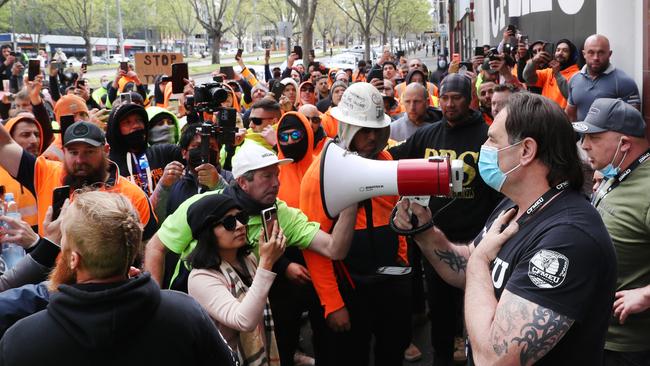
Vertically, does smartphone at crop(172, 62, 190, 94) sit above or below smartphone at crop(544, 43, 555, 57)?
below

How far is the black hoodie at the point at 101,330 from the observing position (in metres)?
1.99

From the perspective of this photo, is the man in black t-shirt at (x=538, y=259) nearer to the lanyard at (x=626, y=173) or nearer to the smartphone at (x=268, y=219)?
the lanyard at (x=626, y=173)

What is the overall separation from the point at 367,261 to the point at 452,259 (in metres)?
1.02

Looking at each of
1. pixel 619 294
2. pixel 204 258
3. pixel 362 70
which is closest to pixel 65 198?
pixel 204 258

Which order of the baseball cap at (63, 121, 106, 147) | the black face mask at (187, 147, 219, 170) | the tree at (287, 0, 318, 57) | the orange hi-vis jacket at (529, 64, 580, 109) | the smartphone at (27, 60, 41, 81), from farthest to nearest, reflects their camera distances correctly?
the tree at (287, 0, 318, 57)
the orange hi-vis jacket at (529, 64, 580, 109)
the smartphone at (27, 60, 41, 81)
the black face mask at (187, 147, 219, 170)
the baseball cap at (63, 121, 106, 147)

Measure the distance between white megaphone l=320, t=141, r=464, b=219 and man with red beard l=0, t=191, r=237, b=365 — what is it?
3.04 ft

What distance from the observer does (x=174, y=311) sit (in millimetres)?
2184

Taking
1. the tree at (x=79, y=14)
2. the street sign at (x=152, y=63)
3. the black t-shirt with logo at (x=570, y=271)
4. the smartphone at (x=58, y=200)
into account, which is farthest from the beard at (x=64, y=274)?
the tree at (x=79, y=14)

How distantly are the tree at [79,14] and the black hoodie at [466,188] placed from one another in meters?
54.6

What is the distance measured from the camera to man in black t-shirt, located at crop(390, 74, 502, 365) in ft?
15.3

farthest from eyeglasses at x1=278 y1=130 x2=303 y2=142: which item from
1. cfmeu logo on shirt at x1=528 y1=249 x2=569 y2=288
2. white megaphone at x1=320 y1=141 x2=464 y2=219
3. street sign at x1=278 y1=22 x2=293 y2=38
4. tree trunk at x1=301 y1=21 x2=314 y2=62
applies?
street sign at x1=278 y1=22 x2=293 y2=38

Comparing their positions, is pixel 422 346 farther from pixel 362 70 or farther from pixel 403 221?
pixel 362 70

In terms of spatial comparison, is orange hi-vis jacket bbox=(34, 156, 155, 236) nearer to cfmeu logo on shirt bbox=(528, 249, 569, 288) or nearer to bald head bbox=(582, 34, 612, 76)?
cfmeu logo on shirt bbox=(528, 249, 569, 288)

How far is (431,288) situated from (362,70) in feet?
42.4
